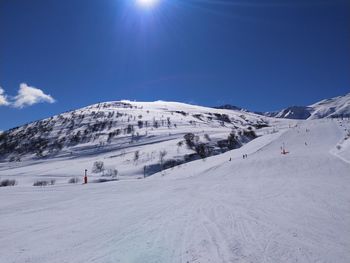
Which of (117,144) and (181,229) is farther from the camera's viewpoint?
(117,144)

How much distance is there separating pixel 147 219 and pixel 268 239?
4180 mm

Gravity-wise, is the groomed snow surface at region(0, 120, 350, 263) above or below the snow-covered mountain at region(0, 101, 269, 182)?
below

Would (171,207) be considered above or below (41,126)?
below

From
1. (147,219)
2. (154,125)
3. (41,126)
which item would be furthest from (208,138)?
(41,126)

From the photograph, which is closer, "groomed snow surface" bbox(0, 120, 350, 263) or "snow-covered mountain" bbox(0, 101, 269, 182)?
"groomed snow surface" bbox(0, 120, 350, 263)

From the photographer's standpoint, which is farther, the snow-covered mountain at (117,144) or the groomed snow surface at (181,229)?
the snow-covered mountain at (117,144)

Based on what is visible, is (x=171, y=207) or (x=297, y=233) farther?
(x=171, y=207)

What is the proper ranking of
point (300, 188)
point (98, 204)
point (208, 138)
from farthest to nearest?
point (208, 138)
point (300, 188)
point (98, 204)

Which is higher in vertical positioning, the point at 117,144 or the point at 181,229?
the point at 117,144

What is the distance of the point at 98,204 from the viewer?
1360cm

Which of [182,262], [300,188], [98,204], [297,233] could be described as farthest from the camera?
[300,188]

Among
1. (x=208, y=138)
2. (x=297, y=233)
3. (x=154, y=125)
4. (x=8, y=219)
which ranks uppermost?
(x=154, y=125)

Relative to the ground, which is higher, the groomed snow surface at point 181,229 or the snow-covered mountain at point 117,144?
the snow-covered mountain at point 117,144

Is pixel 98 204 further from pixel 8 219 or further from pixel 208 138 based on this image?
pixel 208 138
